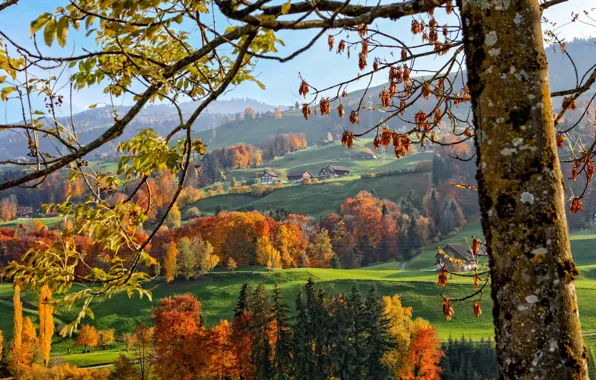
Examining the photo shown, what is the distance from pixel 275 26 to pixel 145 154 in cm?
139

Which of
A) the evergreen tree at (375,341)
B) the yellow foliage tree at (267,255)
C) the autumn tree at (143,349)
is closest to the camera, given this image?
the evergreen tree at (375,341)

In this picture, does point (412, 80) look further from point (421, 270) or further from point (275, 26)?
point (421, 270)

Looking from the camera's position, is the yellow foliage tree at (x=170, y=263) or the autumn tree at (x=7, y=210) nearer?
the yellow foliage tree at (x=170, y=263)

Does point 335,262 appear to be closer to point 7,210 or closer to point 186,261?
point 186,261

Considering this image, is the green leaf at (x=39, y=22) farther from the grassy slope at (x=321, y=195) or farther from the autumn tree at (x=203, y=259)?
the grassy slope at (x=321, y=195)

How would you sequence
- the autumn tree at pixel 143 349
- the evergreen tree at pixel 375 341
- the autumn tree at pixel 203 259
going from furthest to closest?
1. the autumn tree at pixel 203 259
2. the autumn tree at pixel 143 349
3. the evergreen tree at pixel 375 341

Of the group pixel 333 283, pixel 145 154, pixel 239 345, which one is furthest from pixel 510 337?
pixel 333 283

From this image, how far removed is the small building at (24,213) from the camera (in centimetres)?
14262

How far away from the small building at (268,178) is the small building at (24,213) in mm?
72025

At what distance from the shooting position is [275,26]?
2717 mm

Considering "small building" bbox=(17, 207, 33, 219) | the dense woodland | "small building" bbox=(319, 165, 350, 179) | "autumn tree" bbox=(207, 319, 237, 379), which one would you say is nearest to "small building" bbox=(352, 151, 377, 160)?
"small building" bbox=(319, 165, 350, 179)

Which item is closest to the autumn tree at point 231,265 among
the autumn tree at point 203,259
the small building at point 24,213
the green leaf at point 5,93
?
the autumn tree at point 203,259

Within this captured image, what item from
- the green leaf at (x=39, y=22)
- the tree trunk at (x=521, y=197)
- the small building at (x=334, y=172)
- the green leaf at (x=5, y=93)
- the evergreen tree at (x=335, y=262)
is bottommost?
the evergreen tree at (x=335, y=262)

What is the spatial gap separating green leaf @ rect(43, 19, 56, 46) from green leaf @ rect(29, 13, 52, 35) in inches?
1.4
